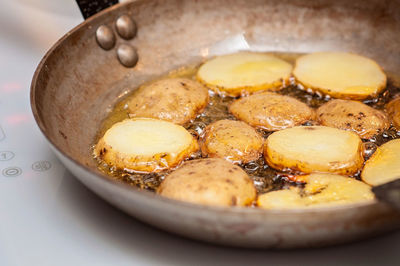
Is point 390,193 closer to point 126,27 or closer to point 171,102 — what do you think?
point 171,102

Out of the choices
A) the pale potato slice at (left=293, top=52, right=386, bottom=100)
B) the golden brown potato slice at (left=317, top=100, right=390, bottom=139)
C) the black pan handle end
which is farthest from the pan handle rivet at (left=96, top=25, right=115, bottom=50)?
the black pan handle end

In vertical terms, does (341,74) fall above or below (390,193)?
below

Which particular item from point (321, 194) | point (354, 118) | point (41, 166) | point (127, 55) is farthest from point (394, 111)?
point (41, 166)

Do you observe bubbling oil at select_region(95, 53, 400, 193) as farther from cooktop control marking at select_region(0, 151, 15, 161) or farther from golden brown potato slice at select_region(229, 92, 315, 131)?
cooktop control marking at select_region(0, 151, 15, 161)

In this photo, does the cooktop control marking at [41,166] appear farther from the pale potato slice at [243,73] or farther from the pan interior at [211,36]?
the pale potato slice at [243,73]

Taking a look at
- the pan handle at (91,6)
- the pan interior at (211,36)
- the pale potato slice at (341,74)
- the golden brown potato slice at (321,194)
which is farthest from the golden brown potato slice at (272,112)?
the pan handle at (91,6)

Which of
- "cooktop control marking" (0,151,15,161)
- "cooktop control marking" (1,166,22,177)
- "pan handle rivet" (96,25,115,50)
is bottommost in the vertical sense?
"cooktop control marking" (1,166,22,177)

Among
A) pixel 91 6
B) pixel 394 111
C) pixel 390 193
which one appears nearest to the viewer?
pixel 390 193
